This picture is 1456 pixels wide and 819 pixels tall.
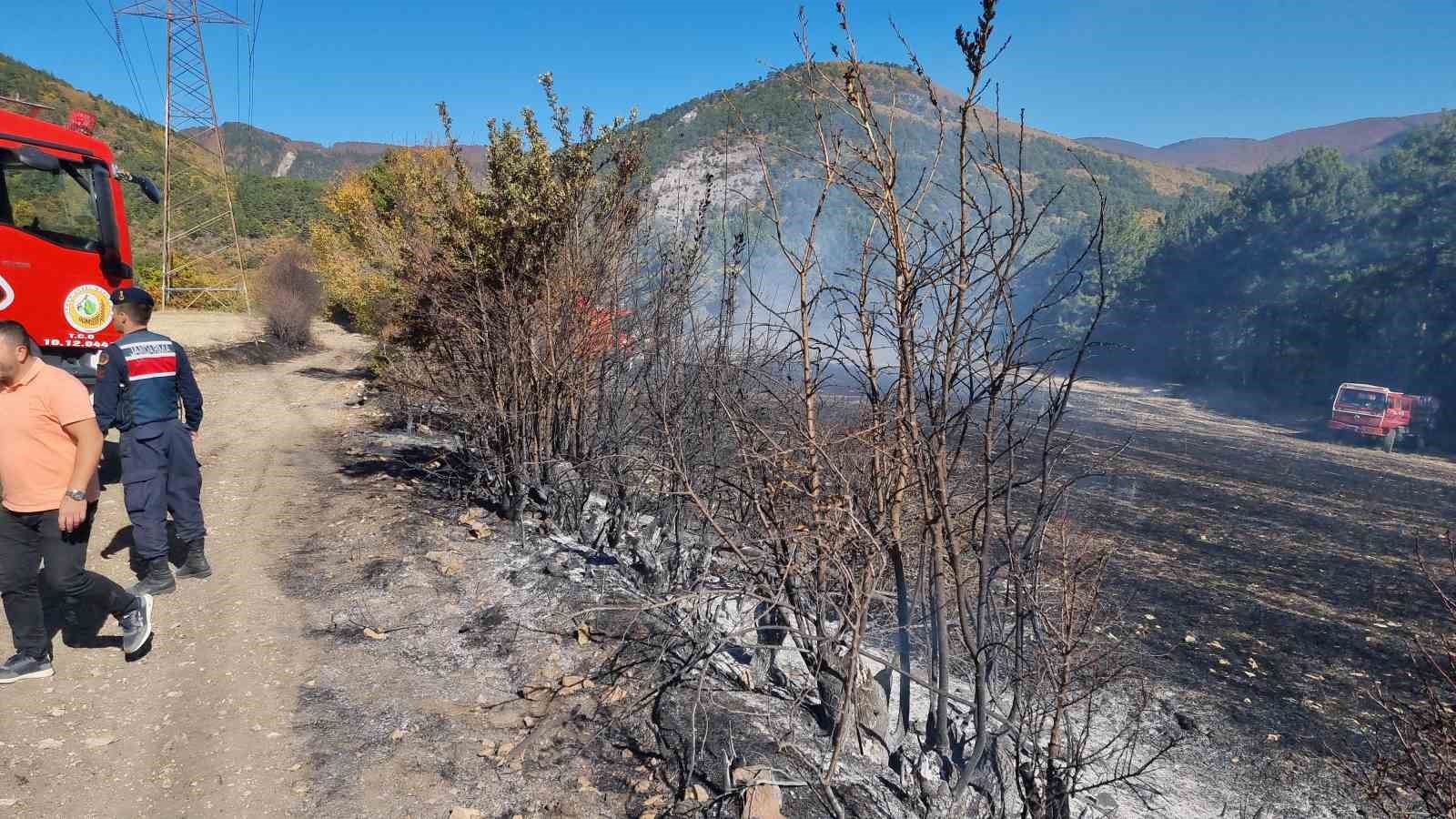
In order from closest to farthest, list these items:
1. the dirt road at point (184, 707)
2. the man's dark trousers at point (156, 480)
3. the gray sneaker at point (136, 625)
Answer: the dirt road at point (184, 707)
the gray sneaker at point (136, 625)
the man's dark trousers at point (156, 480)

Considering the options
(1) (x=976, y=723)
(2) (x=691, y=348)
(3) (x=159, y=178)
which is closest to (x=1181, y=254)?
(2) (x=691, y=348)

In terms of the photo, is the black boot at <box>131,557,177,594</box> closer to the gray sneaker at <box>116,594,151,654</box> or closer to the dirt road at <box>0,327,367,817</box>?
the dirt road at <box>0,327,367,817</box>

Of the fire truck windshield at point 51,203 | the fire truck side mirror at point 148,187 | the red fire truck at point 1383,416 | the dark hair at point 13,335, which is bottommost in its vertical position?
the red fire truck at point 1383,416

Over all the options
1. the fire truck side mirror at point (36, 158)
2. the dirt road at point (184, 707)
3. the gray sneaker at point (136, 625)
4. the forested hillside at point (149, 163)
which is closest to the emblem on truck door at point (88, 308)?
the fire truck side mirror at point (36, 158)

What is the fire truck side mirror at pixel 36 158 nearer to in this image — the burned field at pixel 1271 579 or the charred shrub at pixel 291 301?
the burned field at pixel 1271 579

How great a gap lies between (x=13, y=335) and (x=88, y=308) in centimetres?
395

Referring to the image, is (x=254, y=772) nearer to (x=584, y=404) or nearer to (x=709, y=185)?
(x=584, y=404)

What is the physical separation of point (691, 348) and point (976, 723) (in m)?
3.55

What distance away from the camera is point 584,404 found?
20.3 ft

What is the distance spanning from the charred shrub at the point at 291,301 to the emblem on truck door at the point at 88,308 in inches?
419

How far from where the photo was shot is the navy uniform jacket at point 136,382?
4.12 metres

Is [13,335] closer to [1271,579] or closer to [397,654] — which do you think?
[397,654]

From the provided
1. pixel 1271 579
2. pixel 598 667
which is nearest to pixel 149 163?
pixel 598 667

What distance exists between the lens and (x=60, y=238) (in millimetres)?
6289
